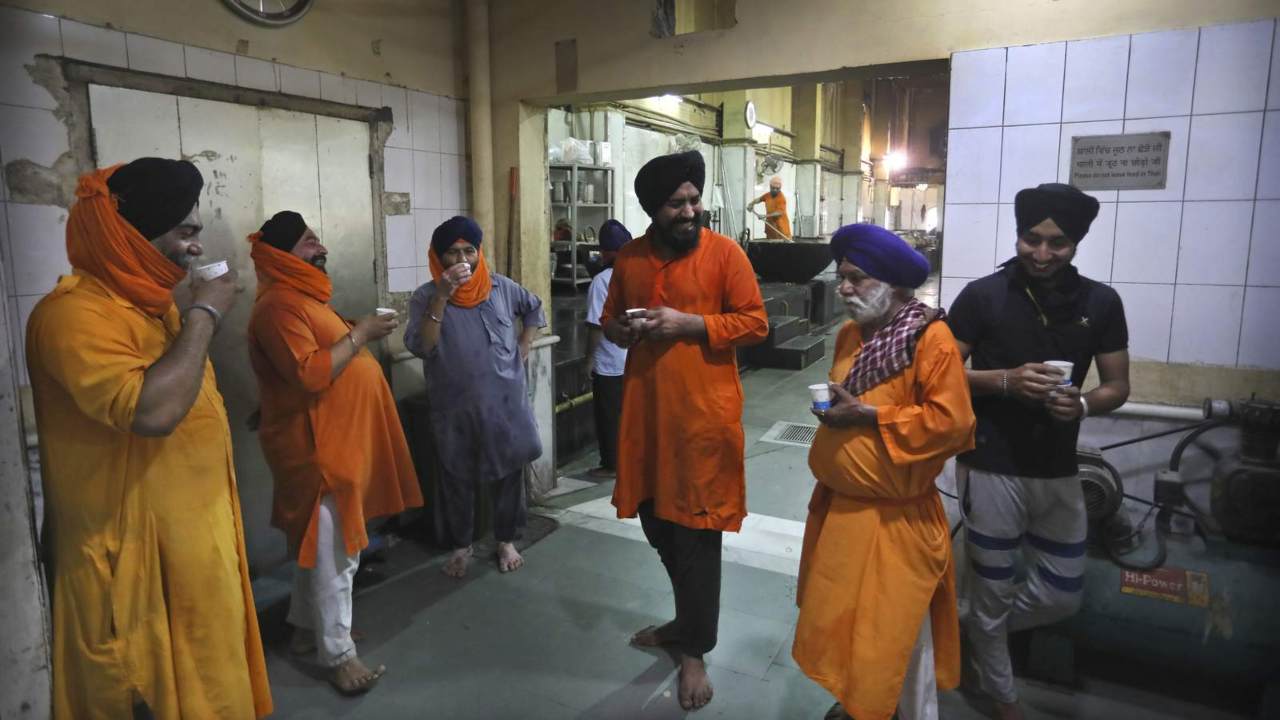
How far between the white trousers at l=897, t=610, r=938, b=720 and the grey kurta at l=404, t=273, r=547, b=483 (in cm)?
205

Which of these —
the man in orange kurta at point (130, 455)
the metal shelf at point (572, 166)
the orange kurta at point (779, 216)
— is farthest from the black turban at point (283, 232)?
the orange kurta at point (779, 216)

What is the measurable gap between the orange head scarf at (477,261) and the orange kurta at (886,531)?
6.31 feet

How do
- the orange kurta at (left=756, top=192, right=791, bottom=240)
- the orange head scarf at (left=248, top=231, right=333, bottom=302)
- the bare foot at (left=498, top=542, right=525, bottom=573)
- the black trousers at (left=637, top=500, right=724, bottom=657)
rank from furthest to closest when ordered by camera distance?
1. the orange kurta at (left=756, top=192, right=791, bottom=240)
2. the bare foot at (left=498, top=542, right=525, bottom=573)
3. the orange head scarf at (left=248, top=231, right=333, bottom=302)
4. the black trousers at (left=637, top=500, right=724, bottom=657)

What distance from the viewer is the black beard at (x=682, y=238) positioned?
8.41 ft

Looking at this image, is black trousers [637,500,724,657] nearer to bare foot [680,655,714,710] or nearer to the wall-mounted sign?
bare foot [680,655,714,710]

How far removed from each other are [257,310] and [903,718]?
8.67 feet

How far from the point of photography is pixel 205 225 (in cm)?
313

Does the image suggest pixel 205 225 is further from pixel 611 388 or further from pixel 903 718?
pixel 903 718

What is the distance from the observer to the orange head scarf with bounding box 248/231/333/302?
2744mm

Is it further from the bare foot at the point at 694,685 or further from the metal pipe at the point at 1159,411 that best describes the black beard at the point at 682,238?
the metal pipe at the point at 1159,411

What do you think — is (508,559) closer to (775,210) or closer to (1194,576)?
(1194,576)

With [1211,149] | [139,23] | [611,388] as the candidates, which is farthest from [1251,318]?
[139,23]

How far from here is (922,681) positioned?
2.20m

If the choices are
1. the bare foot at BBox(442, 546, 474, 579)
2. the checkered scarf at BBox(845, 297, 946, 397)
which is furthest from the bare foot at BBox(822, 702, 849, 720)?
the bare foot at BBox(442, 546, 474, 579)
